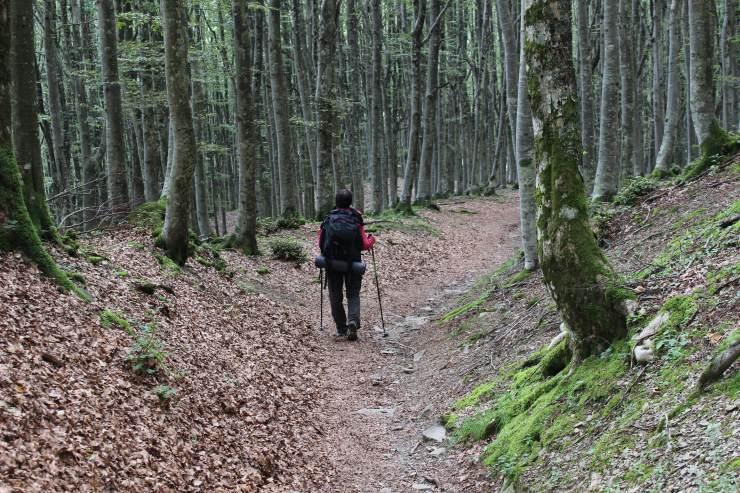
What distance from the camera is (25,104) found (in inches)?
320

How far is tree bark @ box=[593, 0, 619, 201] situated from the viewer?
1244 centimetres

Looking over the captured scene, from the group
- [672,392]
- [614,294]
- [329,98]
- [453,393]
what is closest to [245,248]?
[329,98]

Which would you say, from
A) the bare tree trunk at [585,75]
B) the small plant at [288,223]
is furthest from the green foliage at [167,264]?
the bare tree trunk at [585,75]

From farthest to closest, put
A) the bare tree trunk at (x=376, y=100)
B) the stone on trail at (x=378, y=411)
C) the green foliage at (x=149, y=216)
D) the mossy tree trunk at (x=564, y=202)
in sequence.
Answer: the bare tree trunk at (x=376, y=100)
the green foliage at (x=149, y=216)
the stone on trail at (x=378, y=411)
the mossy tree trunk at (x=564, y=202)

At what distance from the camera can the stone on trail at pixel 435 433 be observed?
6.22m

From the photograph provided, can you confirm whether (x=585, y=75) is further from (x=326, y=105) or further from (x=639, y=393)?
(x=639, y=393)

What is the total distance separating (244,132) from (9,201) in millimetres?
7390

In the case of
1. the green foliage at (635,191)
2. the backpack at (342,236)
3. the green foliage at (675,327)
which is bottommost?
the green foliage at (675,327)

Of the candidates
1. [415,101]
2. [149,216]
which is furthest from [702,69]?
[415,101]

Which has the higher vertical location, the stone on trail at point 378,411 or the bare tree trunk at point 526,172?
the bare tree trunk at point 526,172

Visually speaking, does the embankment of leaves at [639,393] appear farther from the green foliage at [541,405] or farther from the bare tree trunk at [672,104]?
the bare tree trunk at [672,104]

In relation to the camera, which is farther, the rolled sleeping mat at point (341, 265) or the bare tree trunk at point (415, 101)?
the bare tree trunk at point (415, 101)

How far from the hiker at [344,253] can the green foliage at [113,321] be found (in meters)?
4.08

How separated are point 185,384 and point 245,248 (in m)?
7.98
